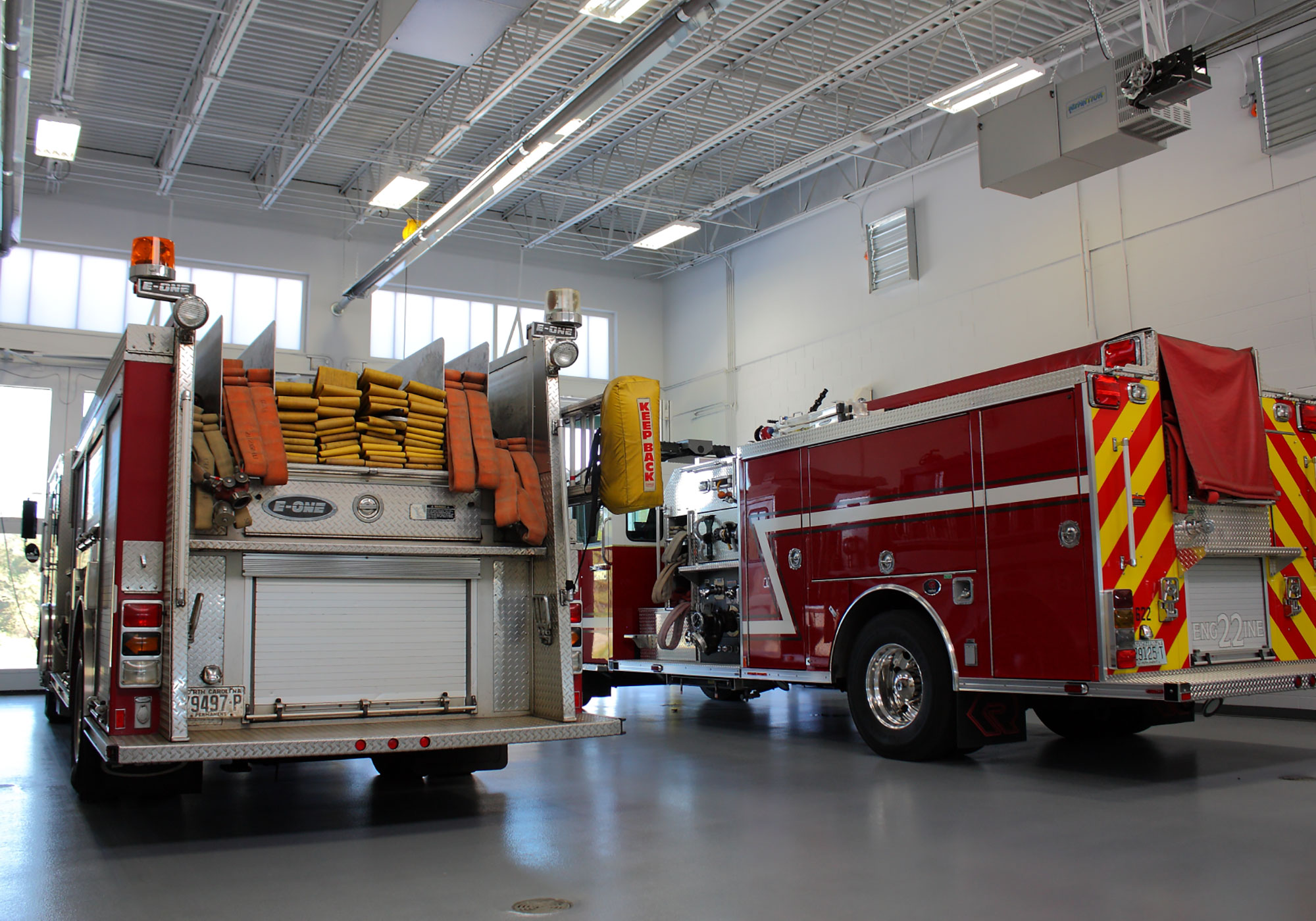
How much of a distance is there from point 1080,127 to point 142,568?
7360 millimetres

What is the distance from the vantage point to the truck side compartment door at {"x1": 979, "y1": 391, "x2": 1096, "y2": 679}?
261 inches

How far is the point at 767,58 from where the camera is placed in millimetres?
14539

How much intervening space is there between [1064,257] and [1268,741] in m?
7.28

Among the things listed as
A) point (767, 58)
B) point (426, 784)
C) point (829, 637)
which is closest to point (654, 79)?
point (767, 58)

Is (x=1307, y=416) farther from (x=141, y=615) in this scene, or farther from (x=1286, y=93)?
(x=141, y=615)

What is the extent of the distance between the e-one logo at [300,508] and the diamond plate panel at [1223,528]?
522 centimetres

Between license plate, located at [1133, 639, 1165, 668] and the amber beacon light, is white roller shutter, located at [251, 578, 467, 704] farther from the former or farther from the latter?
license plate, located at [1133, 639, 1165, 668]

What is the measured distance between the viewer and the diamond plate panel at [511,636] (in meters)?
6.49

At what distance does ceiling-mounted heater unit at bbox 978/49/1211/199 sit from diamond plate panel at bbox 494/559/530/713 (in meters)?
5.49

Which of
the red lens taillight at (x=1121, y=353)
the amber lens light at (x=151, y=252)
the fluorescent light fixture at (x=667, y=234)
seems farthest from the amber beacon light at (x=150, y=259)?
the fluorescent light fixture at (x=667, y=234)

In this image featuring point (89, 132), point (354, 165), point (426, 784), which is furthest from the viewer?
point (354, 165)

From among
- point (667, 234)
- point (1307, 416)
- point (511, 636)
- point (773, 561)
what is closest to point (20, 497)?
point (667, 234)

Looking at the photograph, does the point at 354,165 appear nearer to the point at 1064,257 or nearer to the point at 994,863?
the point at 1064,257

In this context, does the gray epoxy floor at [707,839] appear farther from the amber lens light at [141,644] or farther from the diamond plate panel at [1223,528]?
the diamond plate panel at [1223,528]
